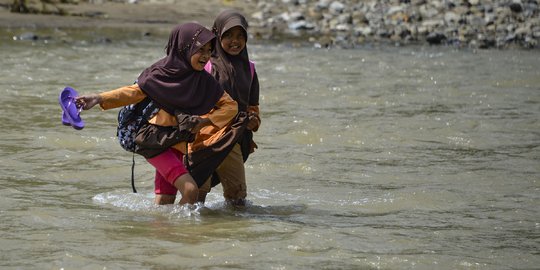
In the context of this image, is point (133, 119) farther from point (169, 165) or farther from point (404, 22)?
point (404, 22)

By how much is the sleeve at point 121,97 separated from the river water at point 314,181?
797 mm

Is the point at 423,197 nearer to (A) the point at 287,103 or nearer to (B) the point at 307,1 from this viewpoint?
(A) the point at 287,103

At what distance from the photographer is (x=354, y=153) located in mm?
10398

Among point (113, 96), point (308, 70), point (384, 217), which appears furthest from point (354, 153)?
point (308, 70)

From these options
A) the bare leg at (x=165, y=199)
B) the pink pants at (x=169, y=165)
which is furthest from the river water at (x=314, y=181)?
the pink pants at (x=169, y=165)

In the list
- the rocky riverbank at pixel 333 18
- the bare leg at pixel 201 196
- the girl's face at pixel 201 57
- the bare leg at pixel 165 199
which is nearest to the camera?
the girl's face at pixel 201 57

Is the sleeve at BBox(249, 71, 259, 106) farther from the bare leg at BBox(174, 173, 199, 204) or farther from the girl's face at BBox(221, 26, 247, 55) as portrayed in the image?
the bare leg at BBox(174, 173, 199, 204)

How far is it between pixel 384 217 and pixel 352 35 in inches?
561

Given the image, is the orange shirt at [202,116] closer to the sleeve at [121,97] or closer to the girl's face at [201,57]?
Result: the sleeve at [121,97]

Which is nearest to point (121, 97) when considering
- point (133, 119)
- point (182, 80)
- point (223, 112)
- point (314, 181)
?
point (133, 119)

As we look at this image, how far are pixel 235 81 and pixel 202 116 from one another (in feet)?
1.23

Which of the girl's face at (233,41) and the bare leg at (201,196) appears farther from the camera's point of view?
the bare leg at (201,196)

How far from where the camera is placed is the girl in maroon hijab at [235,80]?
7.02m

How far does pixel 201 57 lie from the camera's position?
22.1 ft
